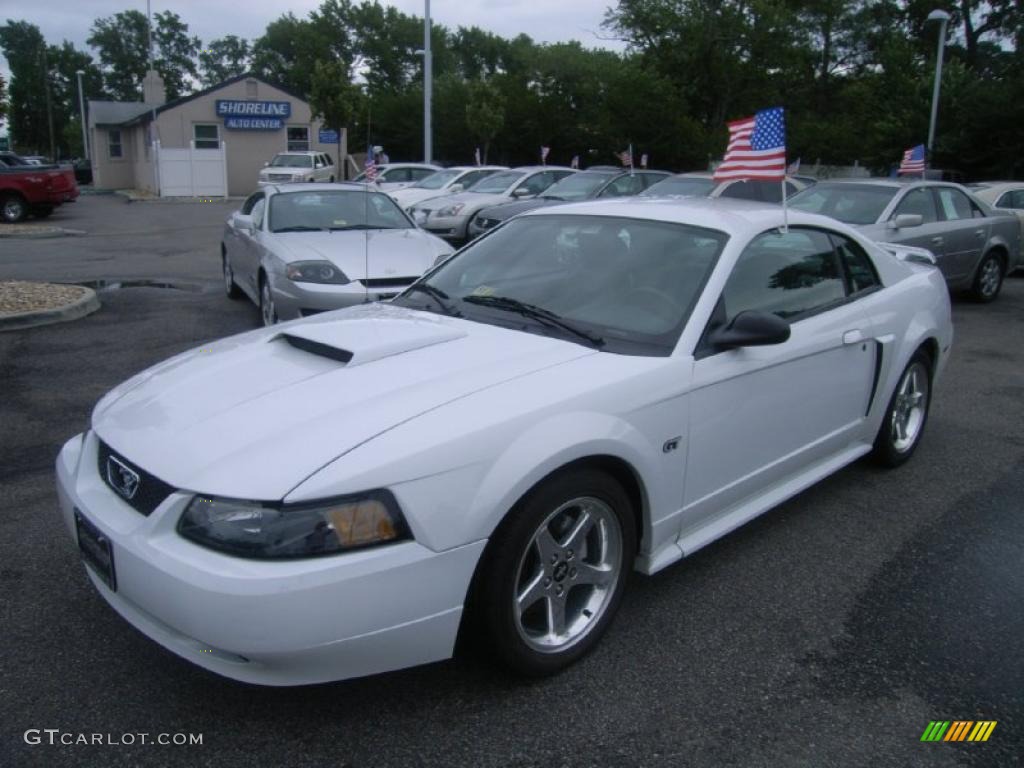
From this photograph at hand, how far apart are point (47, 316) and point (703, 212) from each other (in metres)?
7.05

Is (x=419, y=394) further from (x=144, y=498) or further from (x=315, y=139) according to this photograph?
(x=315, y=139)

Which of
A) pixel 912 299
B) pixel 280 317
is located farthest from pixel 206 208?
pixel 912 299

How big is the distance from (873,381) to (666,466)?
6.01ft

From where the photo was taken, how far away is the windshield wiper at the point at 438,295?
375cm

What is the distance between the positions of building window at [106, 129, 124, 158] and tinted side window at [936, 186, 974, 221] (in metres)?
43.0

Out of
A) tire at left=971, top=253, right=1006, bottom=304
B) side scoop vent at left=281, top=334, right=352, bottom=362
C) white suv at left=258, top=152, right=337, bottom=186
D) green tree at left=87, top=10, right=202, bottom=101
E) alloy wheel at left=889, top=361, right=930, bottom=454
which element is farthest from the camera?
green tree at left=87, top=10, right=202, bottom=101

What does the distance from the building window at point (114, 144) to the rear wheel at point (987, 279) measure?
142ft

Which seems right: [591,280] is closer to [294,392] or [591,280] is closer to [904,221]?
[294,392]

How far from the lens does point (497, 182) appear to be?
1752cm

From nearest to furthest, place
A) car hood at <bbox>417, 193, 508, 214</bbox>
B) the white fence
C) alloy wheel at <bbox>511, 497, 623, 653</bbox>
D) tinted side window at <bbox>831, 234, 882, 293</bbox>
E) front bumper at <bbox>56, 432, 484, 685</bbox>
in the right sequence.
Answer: front bumper at <bbox>56, 432, 484, 685</bbox>
alloy wheel at <bbox>511, 497, 623, 653</bbox>
tinted side window at <bbox>831, 234, 882, 293</bbox>
car hood at <bbox>417, 193, 508, 214</bbox>
the white fence

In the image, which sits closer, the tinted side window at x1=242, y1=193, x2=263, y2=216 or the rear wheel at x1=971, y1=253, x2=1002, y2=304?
the tinted side window at x1=242, y1=193, x2=263, y2=216

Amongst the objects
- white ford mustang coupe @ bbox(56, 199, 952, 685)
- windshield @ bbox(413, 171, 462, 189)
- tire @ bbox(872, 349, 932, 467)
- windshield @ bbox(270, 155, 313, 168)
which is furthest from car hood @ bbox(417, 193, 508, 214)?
windshield @ bbox(270, 155, 313, 168)

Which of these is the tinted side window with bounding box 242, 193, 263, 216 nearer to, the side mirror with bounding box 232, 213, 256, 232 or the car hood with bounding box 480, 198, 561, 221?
the side mirror with bounding box 232, 213, 256, 232

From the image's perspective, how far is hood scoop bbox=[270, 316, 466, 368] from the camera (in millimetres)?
3215
